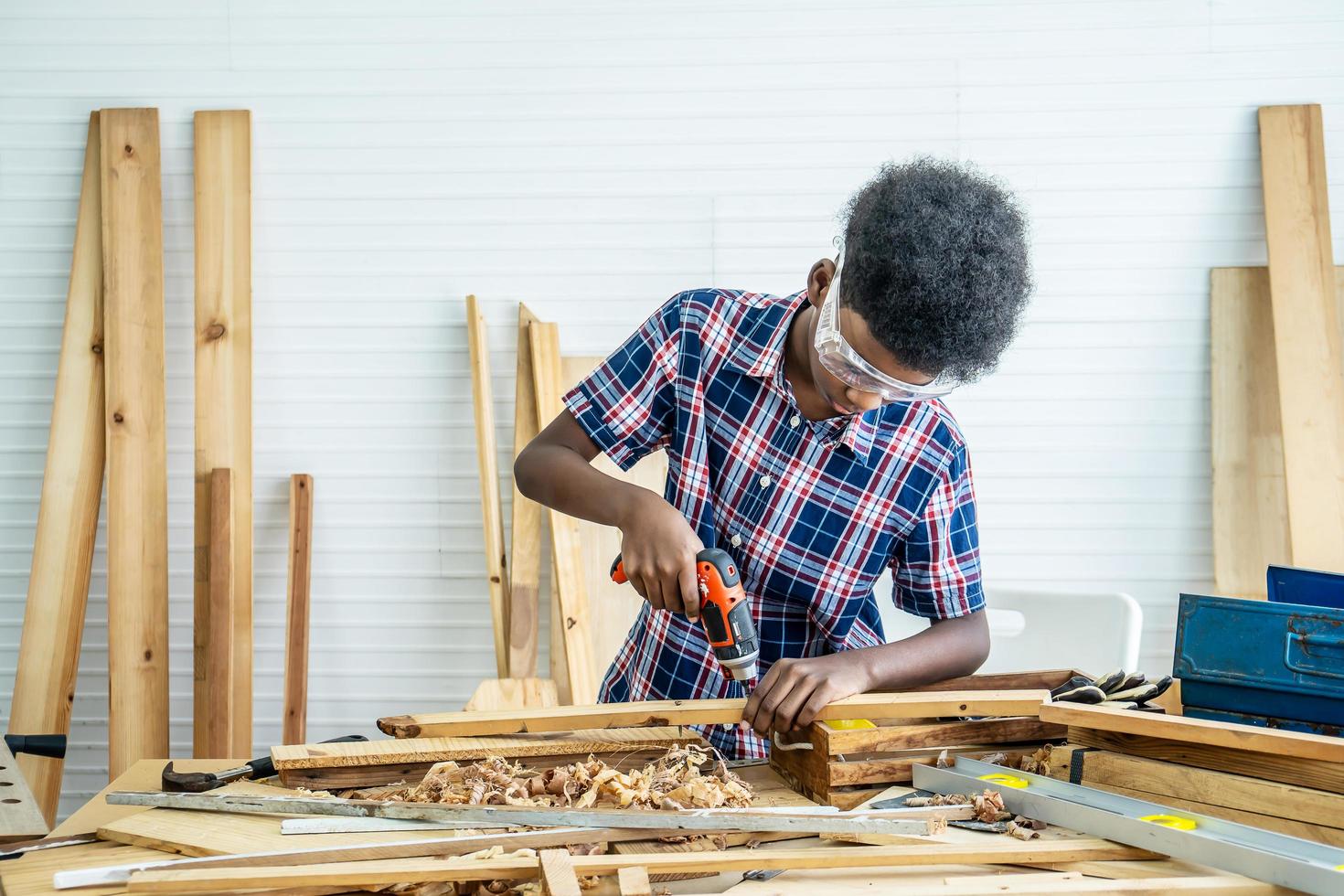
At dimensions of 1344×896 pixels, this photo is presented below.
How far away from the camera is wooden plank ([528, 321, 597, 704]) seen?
331 cm

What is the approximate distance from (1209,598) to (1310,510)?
2.00m

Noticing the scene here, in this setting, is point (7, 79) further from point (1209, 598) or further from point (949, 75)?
point (1209, 598)

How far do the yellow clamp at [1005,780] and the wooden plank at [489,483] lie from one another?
7.10ft

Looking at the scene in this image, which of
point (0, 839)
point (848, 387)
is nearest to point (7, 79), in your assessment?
point (0, 839)

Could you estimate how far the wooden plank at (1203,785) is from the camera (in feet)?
4.30

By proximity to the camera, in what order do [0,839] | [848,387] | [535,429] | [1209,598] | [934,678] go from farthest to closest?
[535,429] < [934,678] < [848,387] < [1209,598] < [0,839]

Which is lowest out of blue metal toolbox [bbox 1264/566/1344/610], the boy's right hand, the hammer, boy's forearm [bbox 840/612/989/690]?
the hammer

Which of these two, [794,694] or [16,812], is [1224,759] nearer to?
[794,694]

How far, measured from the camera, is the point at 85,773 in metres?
3.53

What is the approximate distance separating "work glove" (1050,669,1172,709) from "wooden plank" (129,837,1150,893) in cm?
36

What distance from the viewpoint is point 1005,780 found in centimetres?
148

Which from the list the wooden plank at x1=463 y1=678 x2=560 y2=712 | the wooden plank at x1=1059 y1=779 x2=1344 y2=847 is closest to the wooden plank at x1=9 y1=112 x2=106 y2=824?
the wooden plank at x1=463 y1=678 x2=560 y2=712

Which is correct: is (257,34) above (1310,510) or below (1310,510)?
above

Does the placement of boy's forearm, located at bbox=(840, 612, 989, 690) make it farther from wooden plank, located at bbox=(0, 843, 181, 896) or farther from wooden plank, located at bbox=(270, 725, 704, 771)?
wooden plank, located at bbox=(0, 843, 181, 896)
